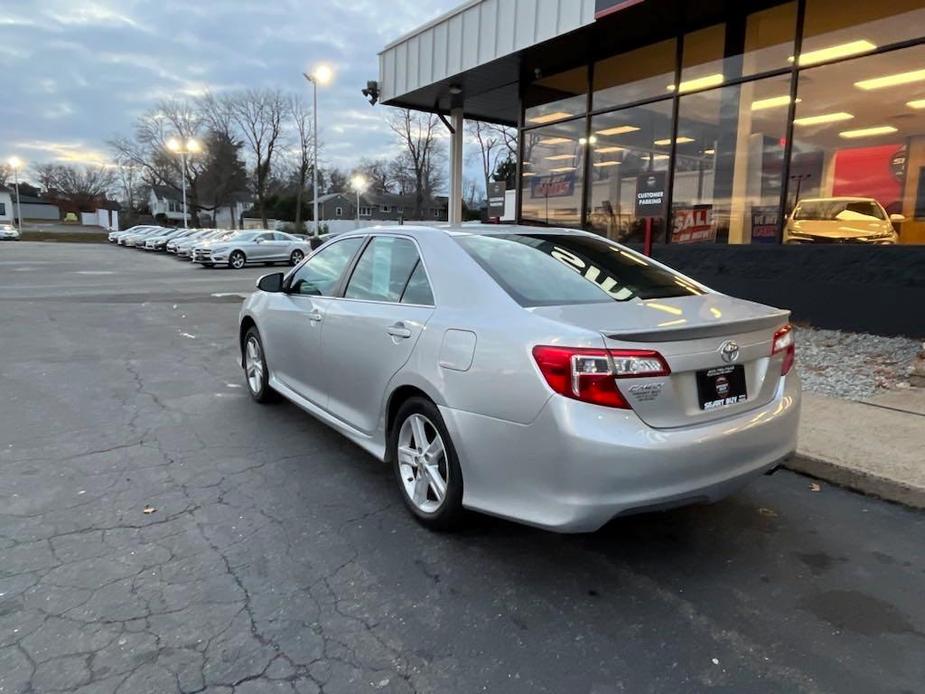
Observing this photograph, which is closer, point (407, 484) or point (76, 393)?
point (407, 484)

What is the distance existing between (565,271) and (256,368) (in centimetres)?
329

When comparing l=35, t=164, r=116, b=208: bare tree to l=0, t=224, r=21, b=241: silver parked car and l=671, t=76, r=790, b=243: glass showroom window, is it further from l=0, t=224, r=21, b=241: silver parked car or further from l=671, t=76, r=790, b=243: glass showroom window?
l=671, t=76, r=790, b=243: glass showroom window

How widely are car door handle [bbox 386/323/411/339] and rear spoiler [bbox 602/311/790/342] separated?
1.17 metres

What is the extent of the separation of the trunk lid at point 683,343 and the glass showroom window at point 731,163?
6.56 meters

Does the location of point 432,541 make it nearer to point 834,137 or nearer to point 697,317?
point 697,317

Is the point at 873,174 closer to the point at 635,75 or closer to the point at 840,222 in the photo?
the point at 840,222

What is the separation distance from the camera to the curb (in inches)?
144

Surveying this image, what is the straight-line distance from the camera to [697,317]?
9.55ft

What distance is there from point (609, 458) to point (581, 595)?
72 cm

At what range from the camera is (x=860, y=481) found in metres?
3.88

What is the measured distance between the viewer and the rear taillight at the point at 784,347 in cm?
312

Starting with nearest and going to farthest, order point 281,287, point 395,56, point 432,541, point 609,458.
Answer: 1. point 609,458
2. point 432,541
3. point 281,287
4. point 395,56

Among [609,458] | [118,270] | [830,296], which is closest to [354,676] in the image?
[609,458]

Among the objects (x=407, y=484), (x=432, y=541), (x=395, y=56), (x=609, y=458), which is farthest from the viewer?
(x=395, y=56)
